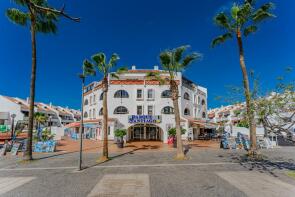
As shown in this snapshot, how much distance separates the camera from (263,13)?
1462cm

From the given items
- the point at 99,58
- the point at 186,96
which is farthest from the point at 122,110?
the point at 99,58

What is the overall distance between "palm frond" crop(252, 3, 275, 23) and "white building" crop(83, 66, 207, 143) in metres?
15.7

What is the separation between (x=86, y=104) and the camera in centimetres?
3800

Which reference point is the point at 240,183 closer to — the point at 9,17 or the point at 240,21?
the point at 240,21

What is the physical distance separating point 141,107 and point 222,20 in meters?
18.9

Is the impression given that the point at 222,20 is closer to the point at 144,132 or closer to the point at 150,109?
the point at 150,109

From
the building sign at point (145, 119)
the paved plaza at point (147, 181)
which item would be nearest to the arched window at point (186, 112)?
the building sign at point (145, 119)

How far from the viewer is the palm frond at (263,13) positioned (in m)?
14.6

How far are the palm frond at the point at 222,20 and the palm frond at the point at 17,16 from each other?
1715cm

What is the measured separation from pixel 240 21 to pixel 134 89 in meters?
19.3

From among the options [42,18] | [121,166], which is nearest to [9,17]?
[42,18]

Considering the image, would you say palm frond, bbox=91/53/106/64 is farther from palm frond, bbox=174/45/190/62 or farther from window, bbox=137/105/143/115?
window, bbox=137/105/143/115

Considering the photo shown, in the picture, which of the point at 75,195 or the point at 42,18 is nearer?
the point at 75,195

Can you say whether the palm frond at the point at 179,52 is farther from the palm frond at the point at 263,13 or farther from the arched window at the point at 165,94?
the arched window at the point at 165,94
